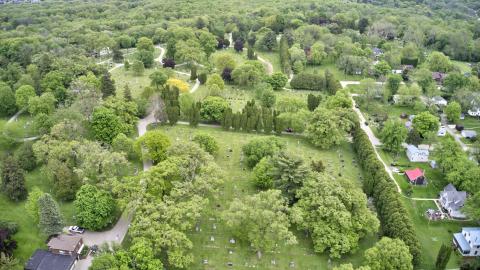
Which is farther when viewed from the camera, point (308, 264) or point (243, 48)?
point (243, 48)

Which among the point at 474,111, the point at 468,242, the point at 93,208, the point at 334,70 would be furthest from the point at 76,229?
the point at 334,70

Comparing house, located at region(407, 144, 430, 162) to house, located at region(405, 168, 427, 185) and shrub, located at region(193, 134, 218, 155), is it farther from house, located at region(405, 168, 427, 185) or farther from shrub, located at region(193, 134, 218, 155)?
shrub, located at region(193, 134, 218, 155)

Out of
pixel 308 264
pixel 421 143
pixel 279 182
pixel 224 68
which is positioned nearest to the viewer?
pixel 308 264

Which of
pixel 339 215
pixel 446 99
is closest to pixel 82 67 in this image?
pixel 339 215

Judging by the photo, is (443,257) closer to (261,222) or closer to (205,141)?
(261,222)

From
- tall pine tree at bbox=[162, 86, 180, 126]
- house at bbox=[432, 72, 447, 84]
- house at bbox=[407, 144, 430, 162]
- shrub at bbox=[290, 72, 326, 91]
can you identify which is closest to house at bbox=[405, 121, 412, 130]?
house at bbox=[407, 144, 430, 162]

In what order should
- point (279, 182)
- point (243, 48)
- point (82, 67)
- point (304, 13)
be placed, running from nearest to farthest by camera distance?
point (279, 182)
point (82, 67)
point (243, 48)
point (304, 13)

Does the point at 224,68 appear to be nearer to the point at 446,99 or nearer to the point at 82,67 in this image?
the point at 82,67
